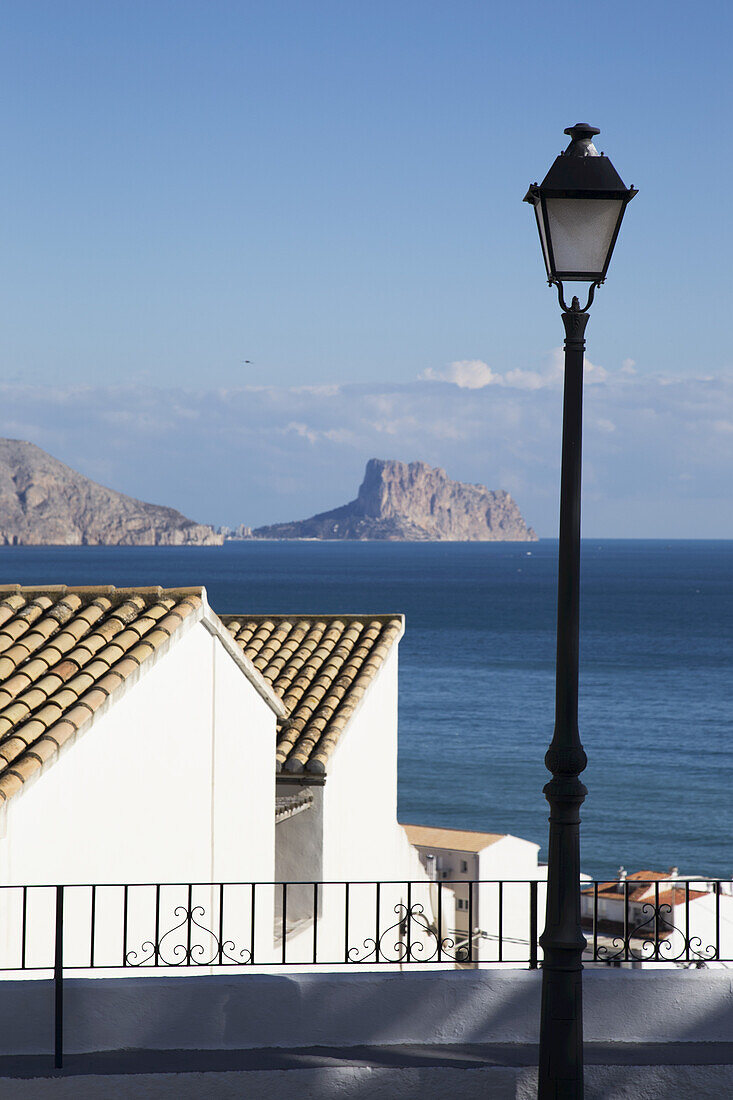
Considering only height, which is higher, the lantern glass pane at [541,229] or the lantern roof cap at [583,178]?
the lantern roof cap at [583,178]

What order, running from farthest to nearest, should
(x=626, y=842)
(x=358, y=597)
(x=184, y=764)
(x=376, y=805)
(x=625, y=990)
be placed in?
1. (x=358, y=597)
2. (x=626, y=842)
3. (x=376, y=805)
4. (x=184, y=764)
5. (x=625, y=990)

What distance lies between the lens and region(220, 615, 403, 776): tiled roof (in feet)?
44.2

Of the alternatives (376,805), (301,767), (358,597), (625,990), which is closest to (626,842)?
(376,805)

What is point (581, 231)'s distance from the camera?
5.25 m

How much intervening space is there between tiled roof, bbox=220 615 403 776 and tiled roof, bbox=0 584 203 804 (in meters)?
3.00

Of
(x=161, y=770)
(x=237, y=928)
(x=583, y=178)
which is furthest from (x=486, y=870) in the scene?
(x=583, y=178)

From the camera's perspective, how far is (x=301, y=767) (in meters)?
13.0

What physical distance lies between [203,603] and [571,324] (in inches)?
220

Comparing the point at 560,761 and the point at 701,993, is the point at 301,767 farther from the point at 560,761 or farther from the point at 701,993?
the point at 560,761

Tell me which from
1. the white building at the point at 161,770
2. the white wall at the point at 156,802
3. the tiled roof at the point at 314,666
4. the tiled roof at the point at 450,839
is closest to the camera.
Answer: the white wall at the point at 156,802

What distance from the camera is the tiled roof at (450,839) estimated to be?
99.0ft

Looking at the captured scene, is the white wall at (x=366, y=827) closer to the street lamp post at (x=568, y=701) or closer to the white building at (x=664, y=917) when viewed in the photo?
the white building at (x=664, y=917)

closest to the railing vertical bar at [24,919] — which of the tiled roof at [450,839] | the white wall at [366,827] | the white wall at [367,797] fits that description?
the white wall at [366,827]

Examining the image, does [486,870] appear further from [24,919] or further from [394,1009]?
[394,1009]
